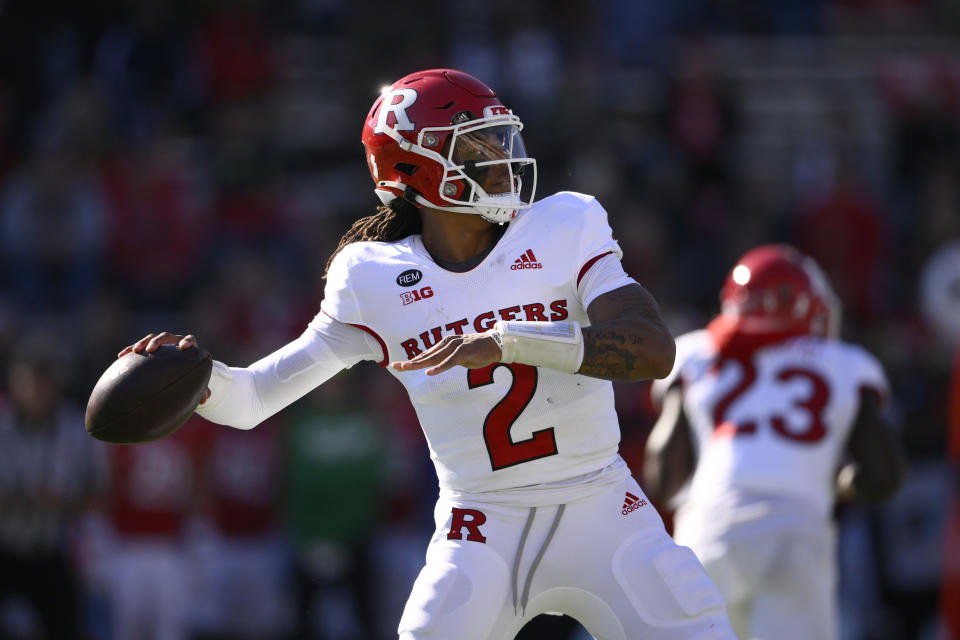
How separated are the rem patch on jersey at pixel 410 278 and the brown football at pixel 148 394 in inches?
20.3

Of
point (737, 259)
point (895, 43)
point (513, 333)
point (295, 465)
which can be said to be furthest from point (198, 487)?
point (895, 43)

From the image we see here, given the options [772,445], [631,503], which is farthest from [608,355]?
[772,445]

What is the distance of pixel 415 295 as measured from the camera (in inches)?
135

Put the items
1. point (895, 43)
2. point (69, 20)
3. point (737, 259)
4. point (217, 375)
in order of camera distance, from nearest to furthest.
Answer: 1. point (217, 375)
2. point (737, 259)
3. point (69, 20)
4. point (895, 43)

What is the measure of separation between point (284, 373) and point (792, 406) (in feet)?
7.05

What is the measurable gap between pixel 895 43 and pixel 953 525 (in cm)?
486

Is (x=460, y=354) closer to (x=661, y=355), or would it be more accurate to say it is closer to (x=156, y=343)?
(x=661, y=355)

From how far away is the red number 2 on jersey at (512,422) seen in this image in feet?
11.0

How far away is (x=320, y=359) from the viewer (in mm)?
3537

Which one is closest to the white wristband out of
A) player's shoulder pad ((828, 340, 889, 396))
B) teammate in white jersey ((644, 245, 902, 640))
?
teammate in white jersey ((644, 245, 902, 640))

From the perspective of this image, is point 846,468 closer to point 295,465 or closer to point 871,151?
point 295,465

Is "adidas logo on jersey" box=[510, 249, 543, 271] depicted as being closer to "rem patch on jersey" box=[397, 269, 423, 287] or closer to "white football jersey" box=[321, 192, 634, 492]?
"white football jersey" box=[321, 192, 634, 492]

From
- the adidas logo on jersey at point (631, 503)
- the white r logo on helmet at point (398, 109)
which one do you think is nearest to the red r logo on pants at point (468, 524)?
the adidas logo on jersey at point (631, 503)

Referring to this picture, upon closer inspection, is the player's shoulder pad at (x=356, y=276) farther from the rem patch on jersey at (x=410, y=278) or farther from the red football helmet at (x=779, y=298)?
the red football helmet at (x=779, y=298)
